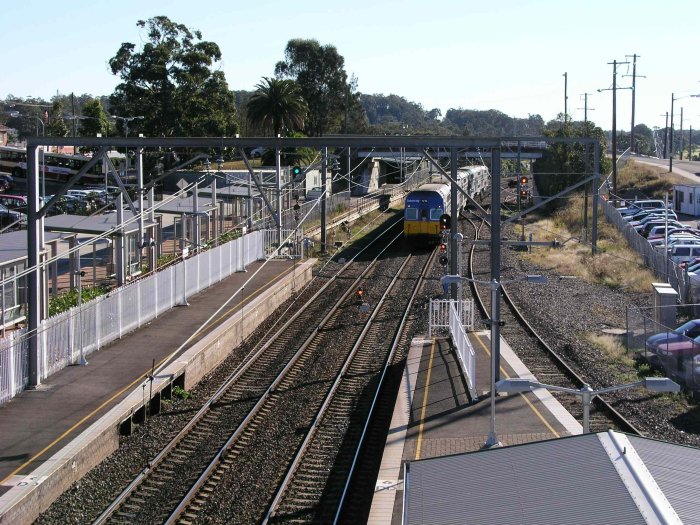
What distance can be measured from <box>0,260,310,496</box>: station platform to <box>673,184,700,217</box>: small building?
3805cm

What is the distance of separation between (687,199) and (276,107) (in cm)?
2820

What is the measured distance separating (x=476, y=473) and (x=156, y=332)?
15172 mm

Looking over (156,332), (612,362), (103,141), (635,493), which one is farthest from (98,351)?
(635,493)

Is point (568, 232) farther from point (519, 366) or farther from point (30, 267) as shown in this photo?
point (30, 267)

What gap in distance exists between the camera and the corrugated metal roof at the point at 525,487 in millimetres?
7121

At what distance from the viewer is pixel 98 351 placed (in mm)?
20234

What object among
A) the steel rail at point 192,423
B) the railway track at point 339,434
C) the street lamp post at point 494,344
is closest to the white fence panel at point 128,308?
the steel rail at point 192,423

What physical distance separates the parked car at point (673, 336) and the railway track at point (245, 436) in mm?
6566

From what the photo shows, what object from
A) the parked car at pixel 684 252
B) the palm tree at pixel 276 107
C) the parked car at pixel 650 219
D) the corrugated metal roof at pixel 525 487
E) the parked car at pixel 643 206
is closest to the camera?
the corrugated metal roof at pixel 525 487

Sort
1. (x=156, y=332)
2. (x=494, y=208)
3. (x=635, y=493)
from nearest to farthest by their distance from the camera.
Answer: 1. (x=635, y=493)
2. (x=494, y=208)
3. (x=156, y=332)

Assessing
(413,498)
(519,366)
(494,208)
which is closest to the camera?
(413,498)

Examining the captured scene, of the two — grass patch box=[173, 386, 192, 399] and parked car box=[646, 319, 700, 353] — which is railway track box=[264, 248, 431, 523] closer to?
grass patch box=[173, 386, 192, 399]

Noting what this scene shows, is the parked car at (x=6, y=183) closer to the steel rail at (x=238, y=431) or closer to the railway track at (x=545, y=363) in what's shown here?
the railway track at (x=545, y=363)

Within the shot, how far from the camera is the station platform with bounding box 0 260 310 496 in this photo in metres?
13.5
